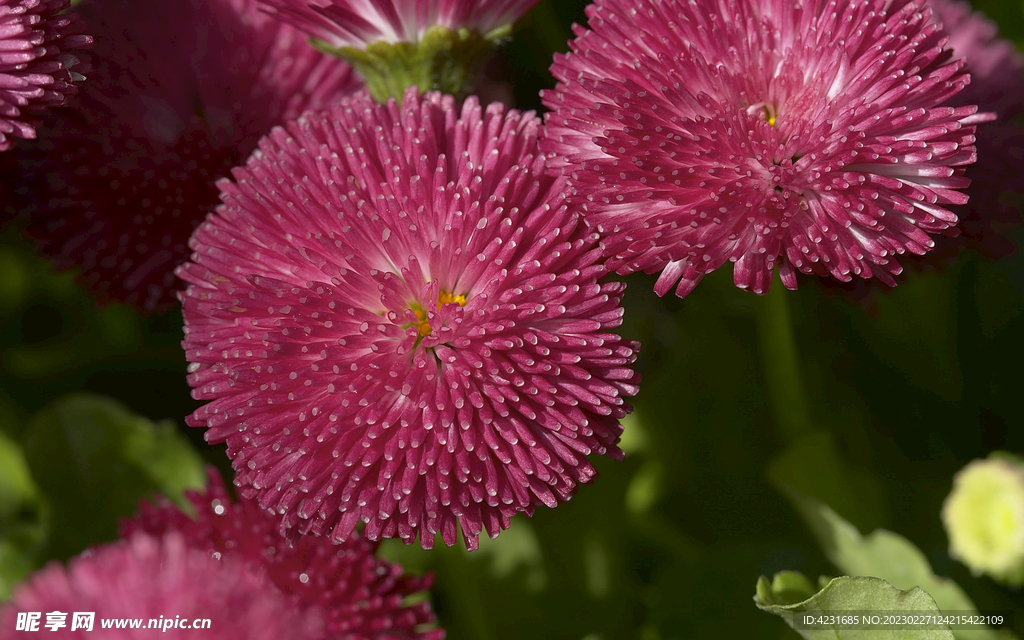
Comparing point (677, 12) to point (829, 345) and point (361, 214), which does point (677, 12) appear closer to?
point (361, 214)

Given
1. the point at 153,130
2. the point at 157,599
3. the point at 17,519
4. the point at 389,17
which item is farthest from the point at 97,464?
the point at 389,17

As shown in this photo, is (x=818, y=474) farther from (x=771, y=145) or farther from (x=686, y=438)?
(x=771, y=145)

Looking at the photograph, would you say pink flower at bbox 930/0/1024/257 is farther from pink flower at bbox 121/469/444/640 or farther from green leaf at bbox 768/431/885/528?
pink flower at bbox 121/469/444/640

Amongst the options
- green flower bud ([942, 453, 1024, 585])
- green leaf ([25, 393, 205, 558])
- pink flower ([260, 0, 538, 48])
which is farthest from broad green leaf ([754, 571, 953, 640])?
green leaf ([25, 393, 205, 558])

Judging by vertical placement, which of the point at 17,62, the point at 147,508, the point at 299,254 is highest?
the point at 17,62

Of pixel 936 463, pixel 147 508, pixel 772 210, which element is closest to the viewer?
pixel 772 210

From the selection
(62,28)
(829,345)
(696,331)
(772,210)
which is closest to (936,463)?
(829,345)

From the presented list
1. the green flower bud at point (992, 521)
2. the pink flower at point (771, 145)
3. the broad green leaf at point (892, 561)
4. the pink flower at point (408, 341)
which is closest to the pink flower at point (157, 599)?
the pink flower at point (408, 341)
